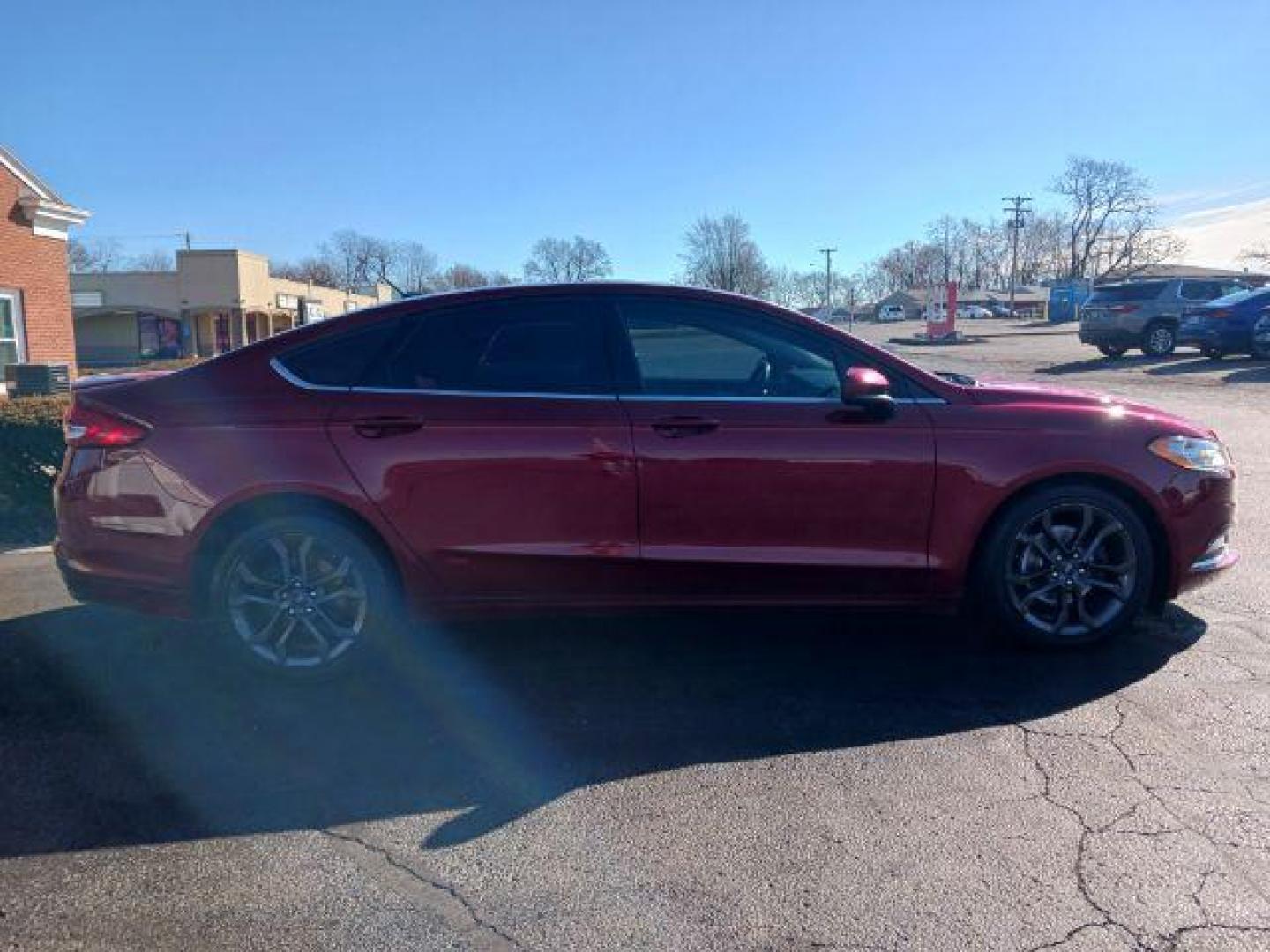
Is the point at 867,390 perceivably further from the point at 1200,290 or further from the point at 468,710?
the point at 1200,290

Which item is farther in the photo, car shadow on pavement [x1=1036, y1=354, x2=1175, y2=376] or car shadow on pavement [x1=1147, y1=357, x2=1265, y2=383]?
car shadow on pavement [x1=1036, y1=354, x2=1175, y2=376]

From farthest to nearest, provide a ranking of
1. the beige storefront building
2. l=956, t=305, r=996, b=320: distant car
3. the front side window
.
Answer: l=956, t=305, r=996, b=320: distant car
the beige storefront building
the front side window

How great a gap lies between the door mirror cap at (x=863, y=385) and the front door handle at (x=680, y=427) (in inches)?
22.7

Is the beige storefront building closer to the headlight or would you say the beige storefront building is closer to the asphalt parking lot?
the asphalt parking lot

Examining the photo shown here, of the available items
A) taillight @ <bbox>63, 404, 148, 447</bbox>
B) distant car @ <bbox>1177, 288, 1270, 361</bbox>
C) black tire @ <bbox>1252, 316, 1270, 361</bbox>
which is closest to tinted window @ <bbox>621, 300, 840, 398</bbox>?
taillight @ <bbox>63, 404, 148, 447</bbox>

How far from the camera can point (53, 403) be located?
8.57 meters

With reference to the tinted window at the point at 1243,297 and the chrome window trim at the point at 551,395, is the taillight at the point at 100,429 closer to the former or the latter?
the chrome window trim at the point at 551,395

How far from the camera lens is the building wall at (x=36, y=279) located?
18562 millimetres

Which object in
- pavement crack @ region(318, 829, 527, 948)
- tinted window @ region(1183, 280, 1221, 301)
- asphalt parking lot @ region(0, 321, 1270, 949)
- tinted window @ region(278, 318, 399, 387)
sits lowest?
pavement crack @ region(318, 829, 527, 948)

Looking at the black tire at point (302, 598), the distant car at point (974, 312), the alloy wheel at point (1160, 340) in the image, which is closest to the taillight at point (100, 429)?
the black tire at point (302, 598)

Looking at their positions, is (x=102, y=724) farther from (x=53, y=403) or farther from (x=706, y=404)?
(x=53, y=403)

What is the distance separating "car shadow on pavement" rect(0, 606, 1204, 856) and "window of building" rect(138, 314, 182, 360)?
51744mm

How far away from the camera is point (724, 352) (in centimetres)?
459

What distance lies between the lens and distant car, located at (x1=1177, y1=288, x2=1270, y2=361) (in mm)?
21719
